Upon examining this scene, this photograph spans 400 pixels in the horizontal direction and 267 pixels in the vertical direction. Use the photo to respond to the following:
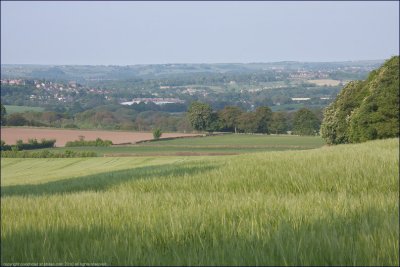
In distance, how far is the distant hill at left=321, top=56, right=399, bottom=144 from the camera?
52266mm

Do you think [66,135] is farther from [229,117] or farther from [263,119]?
[263,119]

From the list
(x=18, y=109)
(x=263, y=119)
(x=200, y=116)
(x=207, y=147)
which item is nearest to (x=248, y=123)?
(x=263, y=119)

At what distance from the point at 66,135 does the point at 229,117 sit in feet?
71.7

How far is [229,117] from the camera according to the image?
7450 centimetres

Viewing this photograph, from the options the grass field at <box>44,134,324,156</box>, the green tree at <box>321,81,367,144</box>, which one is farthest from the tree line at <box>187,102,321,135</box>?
the grass field at <box>44,134,324,156</box>

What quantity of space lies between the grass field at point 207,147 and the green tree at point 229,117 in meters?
8.33

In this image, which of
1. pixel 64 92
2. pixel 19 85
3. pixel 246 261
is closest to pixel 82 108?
pixel 19 85

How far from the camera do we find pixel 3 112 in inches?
2306

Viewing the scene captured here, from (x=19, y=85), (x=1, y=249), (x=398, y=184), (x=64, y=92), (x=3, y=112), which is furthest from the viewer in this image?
(x=64, y=92)

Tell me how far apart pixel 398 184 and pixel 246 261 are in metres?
7.04

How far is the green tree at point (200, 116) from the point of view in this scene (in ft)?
245

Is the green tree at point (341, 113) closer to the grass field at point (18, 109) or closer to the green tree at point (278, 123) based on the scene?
the green tree at point (278, 123)

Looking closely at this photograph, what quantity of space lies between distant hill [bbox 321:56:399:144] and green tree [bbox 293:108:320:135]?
21.9 feet

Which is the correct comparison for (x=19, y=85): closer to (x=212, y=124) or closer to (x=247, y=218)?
(x=212, y=124)
